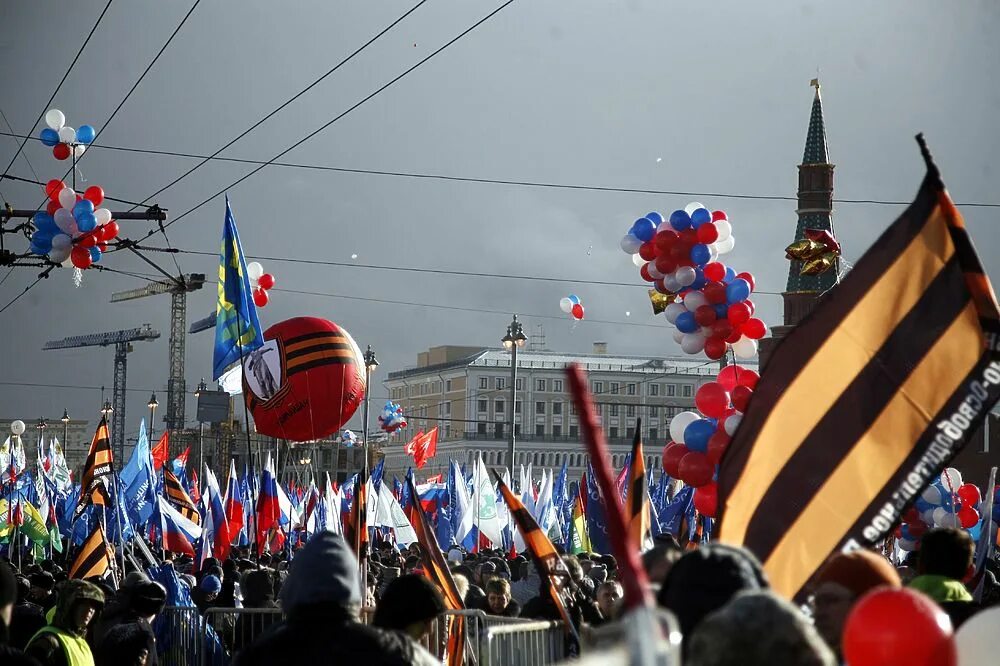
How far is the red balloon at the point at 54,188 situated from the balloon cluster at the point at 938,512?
1020 cm

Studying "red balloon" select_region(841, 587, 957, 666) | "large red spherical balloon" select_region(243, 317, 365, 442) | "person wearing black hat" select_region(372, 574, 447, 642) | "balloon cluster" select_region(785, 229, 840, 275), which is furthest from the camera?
"large red spherical balloon" select_region(243, 317, 365, 442)

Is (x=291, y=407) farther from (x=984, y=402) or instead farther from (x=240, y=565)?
(x=984, y=402)

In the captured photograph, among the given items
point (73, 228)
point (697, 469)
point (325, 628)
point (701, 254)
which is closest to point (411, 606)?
point (325, 628)

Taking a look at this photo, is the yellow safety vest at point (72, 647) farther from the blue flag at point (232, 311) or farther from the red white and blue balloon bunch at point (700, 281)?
the red white and blue balloon bunch at point (700, 281)

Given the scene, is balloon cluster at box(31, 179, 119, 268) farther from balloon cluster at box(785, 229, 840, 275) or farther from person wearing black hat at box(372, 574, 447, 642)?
person wearing black hat at box(372, 574, 447, 642)

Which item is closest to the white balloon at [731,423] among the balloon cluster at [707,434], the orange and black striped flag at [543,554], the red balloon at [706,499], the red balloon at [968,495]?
the balloon cluster at [707,434]

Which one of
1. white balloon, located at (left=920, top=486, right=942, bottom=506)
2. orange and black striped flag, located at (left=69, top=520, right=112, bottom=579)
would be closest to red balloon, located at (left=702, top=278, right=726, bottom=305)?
white balloon, located at (left=920, top=486, right=942, bottom=506)

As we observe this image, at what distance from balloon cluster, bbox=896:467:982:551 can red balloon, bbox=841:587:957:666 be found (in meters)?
13.6

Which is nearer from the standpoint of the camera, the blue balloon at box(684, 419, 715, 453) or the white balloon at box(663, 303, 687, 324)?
the blue balloon at box(684, 419, 715, 453)

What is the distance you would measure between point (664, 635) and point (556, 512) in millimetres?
29266

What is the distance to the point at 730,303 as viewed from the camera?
48.8ft

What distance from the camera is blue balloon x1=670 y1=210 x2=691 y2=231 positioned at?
1525cm

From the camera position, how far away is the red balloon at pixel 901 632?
8.63ft

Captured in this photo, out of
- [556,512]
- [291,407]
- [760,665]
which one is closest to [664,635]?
[760,665]
